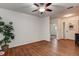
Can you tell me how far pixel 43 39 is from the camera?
8.15m

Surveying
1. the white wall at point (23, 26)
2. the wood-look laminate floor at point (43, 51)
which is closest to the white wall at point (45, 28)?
the white wall at point (23, 26)

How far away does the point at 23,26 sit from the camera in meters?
6.34

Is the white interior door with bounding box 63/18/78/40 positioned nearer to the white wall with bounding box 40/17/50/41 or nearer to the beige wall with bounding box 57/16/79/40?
the beige wall with bounding box 57/16/79/40

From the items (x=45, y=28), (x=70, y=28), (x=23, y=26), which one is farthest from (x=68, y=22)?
(x=23, y=26)

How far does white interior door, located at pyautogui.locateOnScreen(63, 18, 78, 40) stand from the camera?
8.43m

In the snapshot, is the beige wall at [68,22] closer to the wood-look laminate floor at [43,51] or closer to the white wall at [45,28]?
the white wall at [45,28]

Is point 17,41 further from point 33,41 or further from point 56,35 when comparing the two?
point 56,35

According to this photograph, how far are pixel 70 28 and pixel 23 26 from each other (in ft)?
16.2

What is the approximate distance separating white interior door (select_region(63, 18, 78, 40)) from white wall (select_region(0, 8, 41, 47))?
10.3 ft

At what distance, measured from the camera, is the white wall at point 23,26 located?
17.3ft

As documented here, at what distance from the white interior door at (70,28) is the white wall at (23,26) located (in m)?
3.14

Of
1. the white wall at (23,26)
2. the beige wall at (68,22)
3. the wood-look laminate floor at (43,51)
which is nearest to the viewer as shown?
the wood-look laminate floor at (43,51)

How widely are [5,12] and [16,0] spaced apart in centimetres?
430

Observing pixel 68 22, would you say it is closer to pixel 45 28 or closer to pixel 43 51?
pixel 45 28
